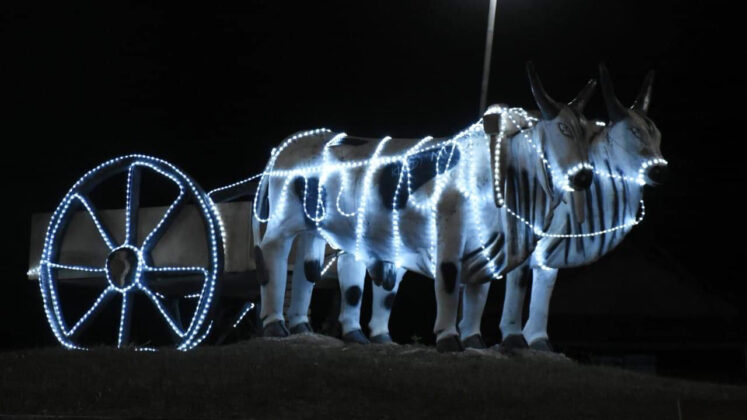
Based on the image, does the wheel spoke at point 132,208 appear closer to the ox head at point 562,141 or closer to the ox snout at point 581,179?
the ox head at point 562,141

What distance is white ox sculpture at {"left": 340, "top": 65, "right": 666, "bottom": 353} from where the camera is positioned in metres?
17.0

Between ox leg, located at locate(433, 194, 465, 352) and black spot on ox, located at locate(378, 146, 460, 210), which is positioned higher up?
black spot on ox, located at locate(378, 146, 460, 210)

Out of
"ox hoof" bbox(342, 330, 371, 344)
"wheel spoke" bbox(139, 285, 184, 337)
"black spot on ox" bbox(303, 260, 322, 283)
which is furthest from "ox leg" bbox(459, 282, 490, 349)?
"wheel spoke" bbox(139, 285, 184, 337)

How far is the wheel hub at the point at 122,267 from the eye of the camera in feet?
67.8

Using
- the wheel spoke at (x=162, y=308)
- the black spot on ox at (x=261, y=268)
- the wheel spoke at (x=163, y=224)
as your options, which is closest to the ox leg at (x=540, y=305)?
the black spot on ox at (x=261, y=268)

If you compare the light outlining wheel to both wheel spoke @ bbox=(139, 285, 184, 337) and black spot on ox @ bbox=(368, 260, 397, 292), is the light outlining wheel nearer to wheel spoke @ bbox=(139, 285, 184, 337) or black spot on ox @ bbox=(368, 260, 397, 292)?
wheel spoke @ bbox=(139, 285, 184, 337)

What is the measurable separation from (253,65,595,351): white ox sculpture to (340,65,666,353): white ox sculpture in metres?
0.49

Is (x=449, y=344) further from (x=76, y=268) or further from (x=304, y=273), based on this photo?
(x=76, y=268)

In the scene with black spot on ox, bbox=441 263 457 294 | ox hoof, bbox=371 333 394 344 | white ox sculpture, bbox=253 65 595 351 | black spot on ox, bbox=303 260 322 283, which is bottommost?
ox hoof, bbox=371 333 394 344

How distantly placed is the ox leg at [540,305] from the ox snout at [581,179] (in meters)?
1.91

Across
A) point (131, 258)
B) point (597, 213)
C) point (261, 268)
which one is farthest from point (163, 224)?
point (597, 213)

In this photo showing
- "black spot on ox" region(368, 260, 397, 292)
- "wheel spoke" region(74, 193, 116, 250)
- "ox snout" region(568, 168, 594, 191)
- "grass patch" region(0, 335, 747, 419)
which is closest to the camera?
"grass patch" region(0, 335, 747, 419)

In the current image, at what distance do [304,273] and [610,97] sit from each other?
189 inches

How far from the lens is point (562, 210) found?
57.4 feet
